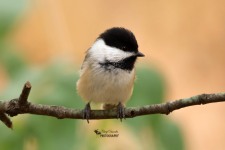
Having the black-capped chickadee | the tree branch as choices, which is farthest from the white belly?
the tree branch

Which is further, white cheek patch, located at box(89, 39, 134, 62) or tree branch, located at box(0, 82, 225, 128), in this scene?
white cheek patch, located at box(89, 39, 134, 62)

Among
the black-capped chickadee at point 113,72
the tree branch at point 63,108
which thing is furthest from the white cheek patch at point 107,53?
the tree branch at point 63,108

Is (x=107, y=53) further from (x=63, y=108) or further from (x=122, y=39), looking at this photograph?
(x=63, y=108)

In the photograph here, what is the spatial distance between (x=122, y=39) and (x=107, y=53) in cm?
8

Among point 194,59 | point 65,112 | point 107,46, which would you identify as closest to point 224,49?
point 194,59

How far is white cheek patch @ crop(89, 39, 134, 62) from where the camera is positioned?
2150 mm

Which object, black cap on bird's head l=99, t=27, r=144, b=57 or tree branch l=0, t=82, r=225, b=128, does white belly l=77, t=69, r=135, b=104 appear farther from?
tree branch l=0, t=82, r=225, b=128

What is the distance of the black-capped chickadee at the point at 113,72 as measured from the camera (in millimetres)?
2137

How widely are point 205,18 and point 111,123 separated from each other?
2.33 meters

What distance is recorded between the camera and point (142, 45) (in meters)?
3.91

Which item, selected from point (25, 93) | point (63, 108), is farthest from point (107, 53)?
point (25, 93)

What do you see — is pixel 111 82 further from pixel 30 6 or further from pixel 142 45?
pixel 142 45

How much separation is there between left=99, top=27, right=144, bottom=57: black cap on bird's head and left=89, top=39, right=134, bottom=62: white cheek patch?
0.7 inches

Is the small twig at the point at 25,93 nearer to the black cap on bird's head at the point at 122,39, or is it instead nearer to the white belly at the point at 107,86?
the white belly at the point at 107,86
